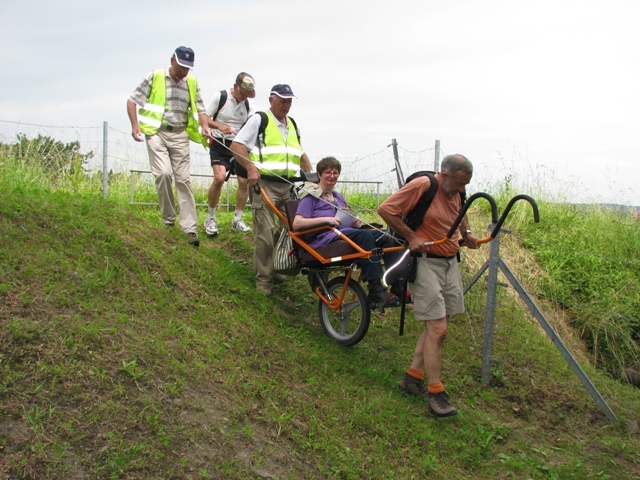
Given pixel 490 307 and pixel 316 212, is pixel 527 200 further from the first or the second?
pixel 316 212

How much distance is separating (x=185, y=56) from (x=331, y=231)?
10.1 feet

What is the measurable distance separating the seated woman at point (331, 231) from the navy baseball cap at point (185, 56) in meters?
2.36

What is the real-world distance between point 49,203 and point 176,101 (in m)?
2.11

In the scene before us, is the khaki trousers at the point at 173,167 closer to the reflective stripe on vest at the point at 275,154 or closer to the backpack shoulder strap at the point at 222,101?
the backpack shoulder strap at the point at 222,101

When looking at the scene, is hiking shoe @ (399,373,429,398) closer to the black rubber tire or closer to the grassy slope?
the grassy slope

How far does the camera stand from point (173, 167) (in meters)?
7.70

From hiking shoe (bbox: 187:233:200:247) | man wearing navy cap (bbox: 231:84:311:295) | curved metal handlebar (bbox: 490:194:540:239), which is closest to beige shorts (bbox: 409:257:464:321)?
curved metal handlebar (bbox: 490:194:540:239)

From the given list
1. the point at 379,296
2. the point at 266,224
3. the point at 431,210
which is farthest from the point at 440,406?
the point at 266,224

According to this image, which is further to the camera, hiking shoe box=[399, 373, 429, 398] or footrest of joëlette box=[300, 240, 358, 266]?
footrest of joëlette box=[300, 240, 358, 266]

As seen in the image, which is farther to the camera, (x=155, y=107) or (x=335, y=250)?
(x=155, y=107)

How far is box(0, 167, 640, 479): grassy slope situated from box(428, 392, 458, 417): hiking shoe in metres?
0.12

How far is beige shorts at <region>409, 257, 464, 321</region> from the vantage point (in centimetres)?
513

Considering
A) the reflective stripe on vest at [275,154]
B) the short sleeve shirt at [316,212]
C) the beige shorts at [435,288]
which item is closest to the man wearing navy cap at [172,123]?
the reflective stripe on vest at [275,154]

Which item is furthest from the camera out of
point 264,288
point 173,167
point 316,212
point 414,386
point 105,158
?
point 105,158
